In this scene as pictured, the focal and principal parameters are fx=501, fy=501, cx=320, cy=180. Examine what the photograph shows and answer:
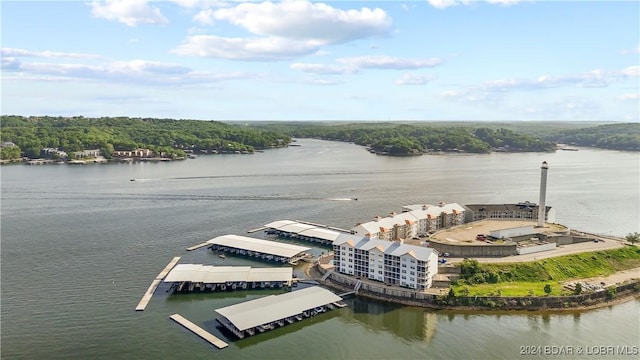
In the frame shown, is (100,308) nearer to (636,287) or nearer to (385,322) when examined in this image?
(385,322)

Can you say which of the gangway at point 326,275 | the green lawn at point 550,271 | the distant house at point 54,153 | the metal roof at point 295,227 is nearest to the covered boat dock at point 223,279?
the gangway at point 326,275

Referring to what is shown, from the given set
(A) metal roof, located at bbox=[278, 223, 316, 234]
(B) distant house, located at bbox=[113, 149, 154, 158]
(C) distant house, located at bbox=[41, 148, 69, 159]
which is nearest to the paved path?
(A) metal roof, located at bbox=[278, 223, 316, 234]

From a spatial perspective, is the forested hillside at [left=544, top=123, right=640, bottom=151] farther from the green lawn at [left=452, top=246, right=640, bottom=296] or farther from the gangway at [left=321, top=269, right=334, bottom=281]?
the gangway at [left=321, top=269, right=334, bottom=281]

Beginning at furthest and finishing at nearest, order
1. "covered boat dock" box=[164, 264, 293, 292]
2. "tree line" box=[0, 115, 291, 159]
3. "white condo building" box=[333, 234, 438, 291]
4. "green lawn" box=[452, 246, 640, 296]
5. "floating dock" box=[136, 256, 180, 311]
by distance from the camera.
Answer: "tree line" box=[0, 115, 291, 159] < "covered boat dock" box=[164, 264, 293, 292] < "green lawn" box=[452, 246, 640, 296] < "white condo building" box=[333, 234, 438, 291] < "floating dock" box=[136, 256, 180, 311]

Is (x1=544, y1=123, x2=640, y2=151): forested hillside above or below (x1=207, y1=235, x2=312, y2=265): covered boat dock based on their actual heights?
above

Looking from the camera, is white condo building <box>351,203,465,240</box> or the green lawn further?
white condo building <box>351,203,465,240</box>

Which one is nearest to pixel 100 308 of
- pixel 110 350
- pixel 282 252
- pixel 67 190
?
pixel 110 350

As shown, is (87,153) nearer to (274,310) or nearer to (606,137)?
(274,310)
